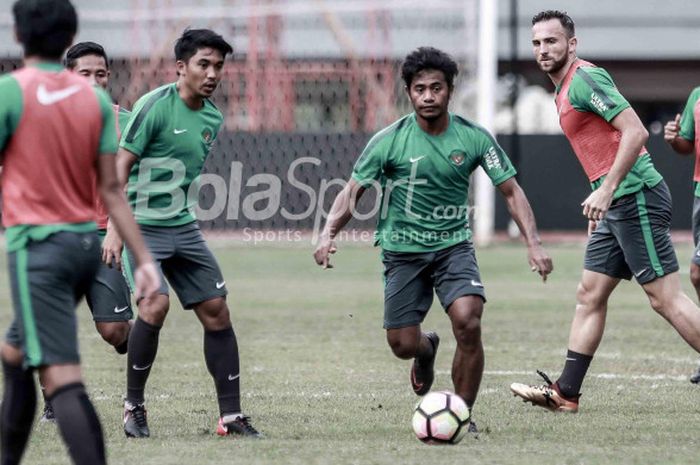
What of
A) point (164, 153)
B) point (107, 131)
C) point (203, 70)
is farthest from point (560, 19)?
point (107, 131)

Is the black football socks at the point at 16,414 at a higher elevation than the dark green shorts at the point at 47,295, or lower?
lower

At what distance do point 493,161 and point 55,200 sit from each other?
2833 mm

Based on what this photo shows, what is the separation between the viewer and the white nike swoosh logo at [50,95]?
4934mm

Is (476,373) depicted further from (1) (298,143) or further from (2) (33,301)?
(1) (298,143)

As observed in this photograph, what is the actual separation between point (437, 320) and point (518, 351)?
221 centimetres

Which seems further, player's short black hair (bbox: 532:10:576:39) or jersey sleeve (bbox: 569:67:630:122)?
player's short black hair (bbox: 532:10:576:39)

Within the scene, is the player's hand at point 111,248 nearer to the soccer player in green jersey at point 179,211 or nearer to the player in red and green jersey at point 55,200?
the soccer player in green jersey at point 179,211

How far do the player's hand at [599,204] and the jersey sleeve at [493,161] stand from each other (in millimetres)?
412

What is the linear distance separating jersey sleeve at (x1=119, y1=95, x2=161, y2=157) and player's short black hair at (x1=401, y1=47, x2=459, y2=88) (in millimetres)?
1260

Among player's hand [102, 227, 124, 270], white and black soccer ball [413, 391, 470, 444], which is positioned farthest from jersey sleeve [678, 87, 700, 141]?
player's hand [102, 227, 124, 270]

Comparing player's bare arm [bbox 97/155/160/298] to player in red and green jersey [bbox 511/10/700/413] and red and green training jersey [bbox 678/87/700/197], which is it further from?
red and green training jersey [bbox 678/87/700/197]

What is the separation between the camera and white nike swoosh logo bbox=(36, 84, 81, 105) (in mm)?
4934

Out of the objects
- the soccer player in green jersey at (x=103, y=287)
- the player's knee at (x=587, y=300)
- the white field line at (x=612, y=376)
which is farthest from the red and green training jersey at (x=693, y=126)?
the soccer player in green jersey at (x=103, y=287)

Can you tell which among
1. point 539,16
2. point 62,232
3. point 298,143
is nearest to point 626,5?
point 298,143
